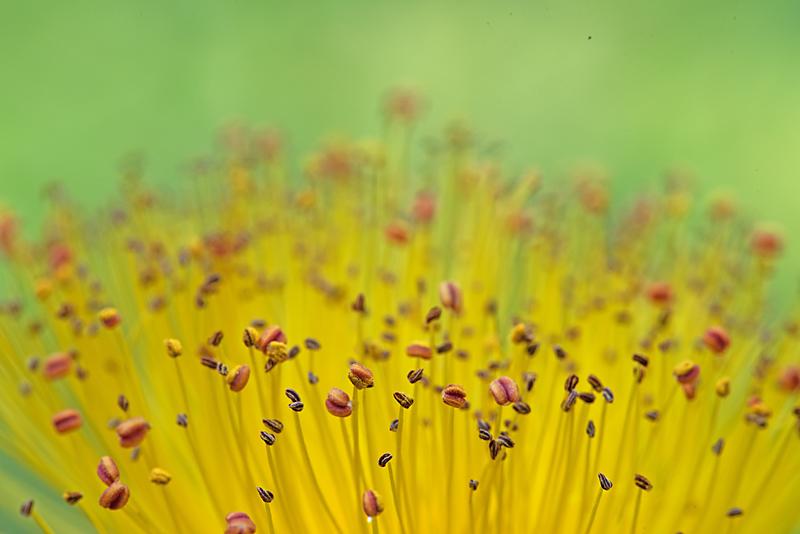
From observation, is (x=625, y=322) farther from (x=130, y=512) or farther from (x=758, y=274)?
(x=130, y=512)

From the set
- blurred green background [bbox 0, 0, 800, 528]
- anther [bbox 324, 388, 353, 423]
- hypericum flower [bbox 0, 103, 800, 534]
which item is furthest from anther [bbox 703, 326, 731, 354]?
blurred green background [bbox 0, 0, 800, 528]

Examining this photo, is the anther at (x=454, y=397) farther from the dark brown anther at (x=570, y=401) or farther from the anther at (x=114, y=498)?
the anther at (x=114, y=498)

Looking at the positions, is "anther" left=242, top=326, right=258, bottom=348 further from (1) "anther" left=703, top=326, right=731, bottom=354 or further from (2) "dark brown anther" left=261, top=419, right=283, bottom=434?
(1) "anther" left=703, top=326, right=731, bottom=354

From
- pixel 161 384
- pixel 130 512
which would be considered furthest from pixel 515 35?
pixel 130 512

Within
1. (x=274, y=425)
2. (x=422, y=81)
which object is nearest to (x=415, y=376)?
(x=274, y=425)

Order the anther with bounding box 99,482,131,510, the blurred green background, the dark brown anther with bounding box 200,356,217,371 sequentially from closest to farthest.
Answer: the anther with bounding box 99,482,131,510
the dark brown anther with bounding box 200,356,217,371
the blurred green background

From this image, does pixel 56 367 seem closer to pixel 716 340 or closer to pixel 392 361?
pixel 392 361
